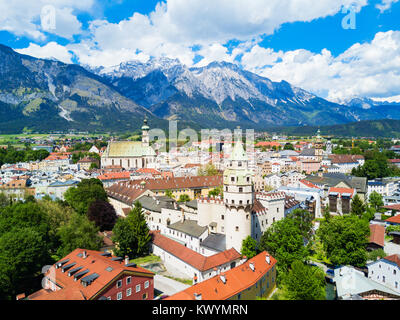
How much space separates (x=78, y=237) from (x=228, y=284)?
24812mm

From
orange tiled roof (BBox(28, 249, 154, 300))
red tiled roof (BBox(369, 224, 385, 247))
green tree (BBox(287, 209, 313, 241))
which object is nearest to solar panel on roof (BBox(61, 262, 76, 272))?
orange tiled roof (BBox(28, 249, 154, 300))

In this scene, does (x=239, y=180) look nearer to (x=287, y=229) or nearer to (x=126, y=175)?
(x=287, y=229)

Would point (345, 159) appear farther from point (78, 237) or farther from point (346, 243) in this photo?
point (78, 237)

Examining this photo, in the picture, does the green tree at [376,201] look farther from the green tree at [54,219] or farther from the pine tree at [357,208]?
the green tree at [54,219]

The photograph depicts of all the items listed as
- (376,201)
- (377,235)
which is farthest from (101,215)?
(376,201)

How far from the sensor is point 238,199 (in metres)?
38.8

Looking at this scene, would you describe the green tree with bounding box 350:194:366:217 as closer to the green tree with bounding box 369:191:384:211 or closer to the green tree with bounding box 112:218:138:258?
the green tree with bounding box 369:191:384:211

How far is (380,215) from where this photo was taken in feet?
191

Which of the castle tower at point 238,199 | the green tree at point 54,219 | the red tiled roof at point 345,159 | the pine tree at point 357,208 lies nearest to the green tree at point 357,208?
the pine tree at point 357,208

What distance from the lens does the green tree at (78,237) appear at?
40.3 m

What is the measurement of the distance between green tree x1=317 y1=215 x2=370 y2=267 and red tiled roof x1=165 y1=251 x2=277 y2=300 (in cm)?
1403

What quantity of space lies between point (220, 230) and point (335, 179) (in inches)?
1897

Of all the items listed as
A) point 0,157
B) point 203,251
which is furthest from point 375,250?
point 0,157

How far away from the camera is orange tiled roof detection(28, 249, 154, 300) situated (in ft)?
81.7
